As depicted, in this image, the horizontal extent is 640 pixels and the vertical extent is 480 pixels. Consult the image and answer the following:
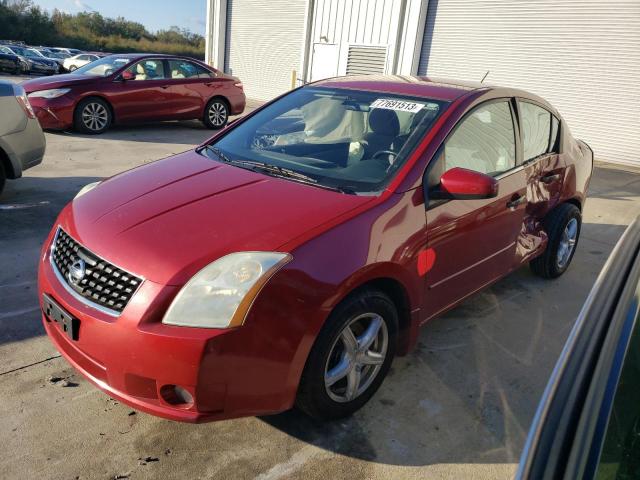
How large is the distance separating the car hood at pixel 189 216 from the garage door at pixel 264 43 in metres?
16.5

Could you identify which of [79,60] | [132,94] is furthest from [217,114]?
[79,60]

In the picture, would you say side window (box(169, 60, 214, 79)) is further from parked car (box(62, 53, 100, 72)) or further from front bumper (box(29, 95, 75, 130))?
parked car (box(62, 53, 100, 72))

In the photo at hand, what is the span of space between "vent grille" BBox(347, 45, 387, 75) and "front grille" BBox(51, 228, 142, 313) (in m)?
14.3

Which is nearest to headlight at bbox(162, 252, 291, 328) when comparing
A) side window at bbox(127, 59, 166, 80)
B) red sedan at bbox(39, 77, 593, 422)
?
red sedan at bbox(39, 77, 593, 422)

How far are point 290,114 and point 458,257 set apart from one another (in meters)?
1.51

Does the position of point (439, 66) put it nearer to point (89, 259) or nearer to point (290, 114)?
point (290, 114)

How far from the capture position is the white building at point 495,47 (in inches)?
445

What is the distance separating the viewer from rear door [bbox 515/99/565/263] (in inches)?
147

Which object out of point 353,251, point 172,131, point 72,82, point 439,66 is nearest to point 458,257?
point 353,251

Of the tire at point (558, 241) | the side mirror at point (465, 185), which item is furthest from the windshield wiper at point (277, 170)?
the tire at point (558, 241)

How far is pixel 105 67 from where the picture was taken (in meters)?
9.85

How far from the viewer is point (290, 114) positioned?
12.0ft

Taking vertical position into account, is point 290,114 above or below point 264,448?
above

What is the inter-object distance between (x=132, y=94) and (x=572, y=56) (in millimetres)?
9333
